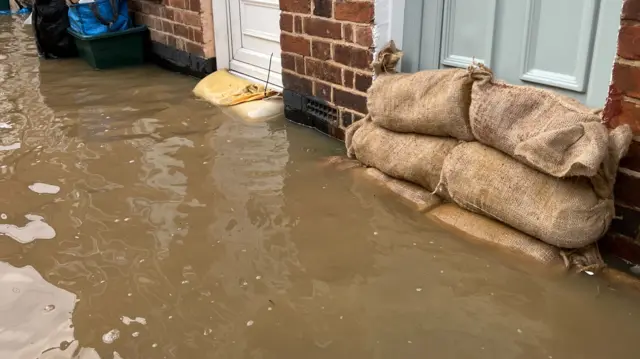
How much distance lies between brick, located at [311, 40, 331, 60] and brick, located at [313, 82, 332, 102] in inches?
5.4

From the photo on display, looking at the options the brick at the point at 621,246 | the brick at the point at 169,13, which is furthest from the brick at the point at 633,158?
the brick at the point at 169,13

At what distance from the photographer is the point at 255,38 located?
389cm

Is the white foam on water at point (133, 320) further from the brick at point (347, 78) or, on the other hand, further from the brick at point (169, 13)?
the brick at point (169, 13)

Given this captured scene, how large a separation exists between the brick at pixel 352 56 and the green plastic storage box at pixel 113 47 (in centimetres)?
251

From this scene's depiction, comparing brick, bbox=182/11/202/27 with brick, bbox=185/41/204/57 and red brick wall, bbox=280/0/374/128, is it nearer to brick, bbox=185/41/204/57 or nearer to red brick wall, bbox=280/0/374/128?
brick, bbox=185/41/204/57

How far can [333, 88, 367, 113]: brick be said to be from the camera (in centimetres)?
274

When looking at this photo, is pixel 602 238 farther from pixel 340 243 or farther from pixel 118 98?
pixel 118 98

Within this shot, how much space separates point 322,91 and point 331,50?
0.23 m

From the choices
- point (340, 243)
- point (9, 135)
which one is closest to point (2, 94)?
point (9, 135)

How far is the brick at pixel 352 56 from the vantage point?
265 cm

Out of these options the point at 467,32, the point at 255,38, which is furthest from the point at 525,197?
the point at 255,38

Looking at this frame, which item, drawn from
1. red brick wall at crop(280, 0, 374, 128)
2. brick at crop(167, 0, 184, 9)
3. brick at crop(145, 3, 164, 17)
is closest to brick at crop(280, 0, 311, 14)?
red brick wall at crop(280, 0, 374, 128)

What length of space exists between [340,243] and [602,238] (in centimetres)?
84

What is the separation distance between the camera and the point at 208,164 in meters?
2.69
